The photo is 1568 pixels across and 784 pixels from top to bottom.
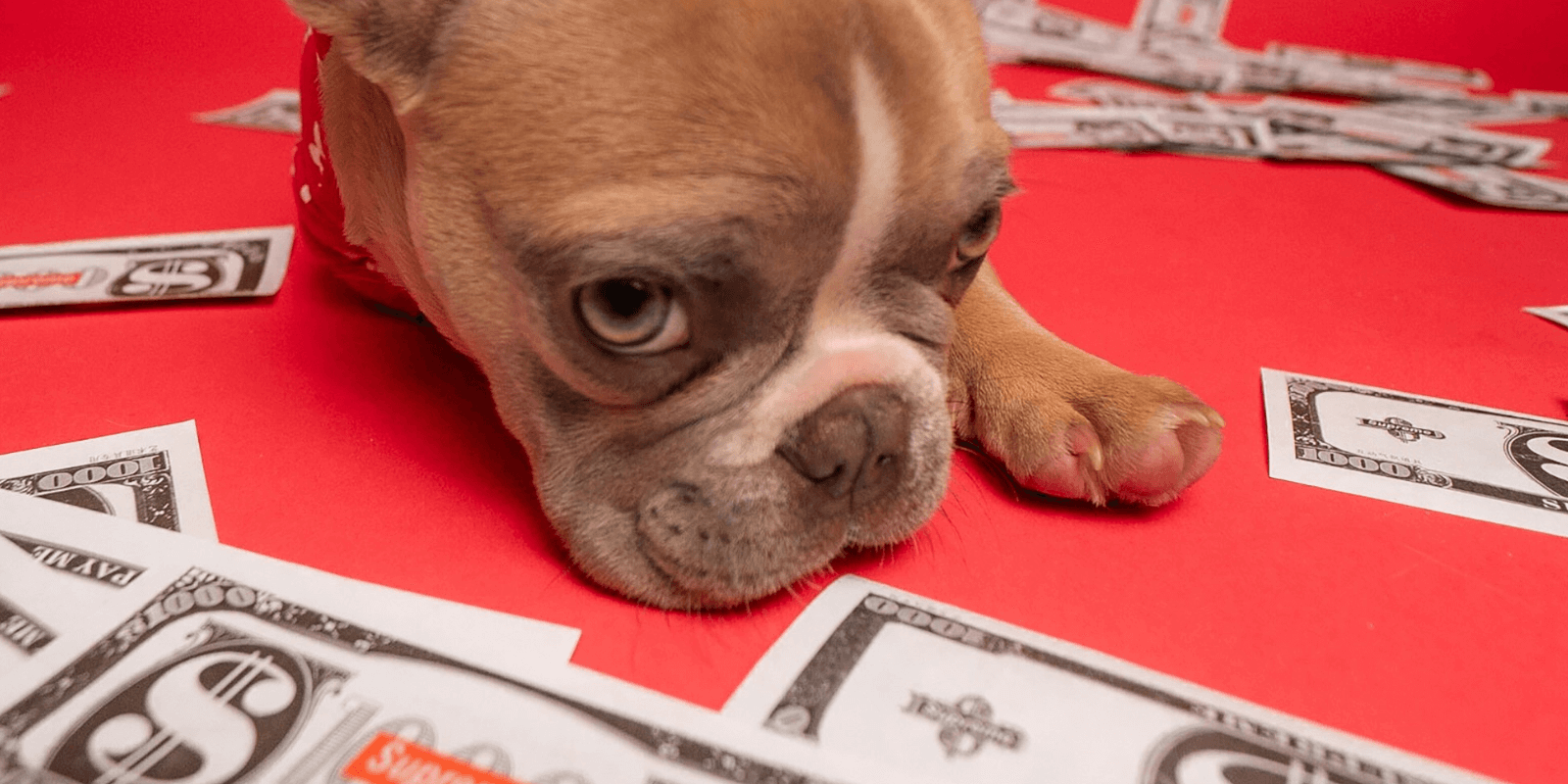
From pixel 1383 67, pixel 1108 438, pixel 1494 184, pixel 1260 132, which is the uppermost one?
pixel 1383 67

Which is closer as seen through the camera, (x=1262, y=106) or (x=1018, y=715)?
(x=1018, y=715)

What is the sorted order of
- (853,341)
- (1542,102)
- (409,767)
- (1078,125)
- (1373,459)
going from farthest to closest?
(1542,102) < (1078,125) < (1373,459) < (853,341) < (409,767)

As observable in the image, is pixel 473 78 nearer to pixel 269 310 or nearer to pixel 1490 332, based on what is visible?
pixel 269 310

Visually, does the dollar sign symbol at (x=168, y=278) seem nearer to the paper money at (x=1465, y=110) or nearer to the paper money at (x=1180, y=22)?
the paper money at (x=1180, y=22)

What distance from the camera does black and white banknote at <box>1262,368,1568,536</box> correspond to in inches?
55.8

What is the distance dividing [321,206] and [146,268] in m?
0.57

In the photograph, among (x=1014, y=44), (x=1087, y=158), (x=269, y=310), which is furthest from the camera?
(x=1014, y=44)

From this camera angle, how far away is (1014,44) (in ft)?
12.2

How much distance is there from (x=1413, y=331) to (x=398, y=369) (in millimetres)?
1760

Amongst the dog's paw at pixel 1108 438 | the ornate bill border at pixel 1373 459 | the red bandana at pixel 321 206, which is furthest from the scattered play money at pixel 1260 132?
the red bandana at pixel 321 206

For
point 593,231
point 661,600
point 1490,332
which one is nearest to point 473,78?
point 593,231

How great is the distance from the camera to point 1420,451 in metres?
1.52

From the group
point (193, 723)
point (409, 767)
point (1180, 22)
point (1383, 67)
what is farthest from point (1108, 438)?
point (1383, 67)

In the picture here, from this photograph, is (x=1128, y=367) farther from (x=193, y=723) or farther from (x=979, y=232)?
(x=193, y=723)
